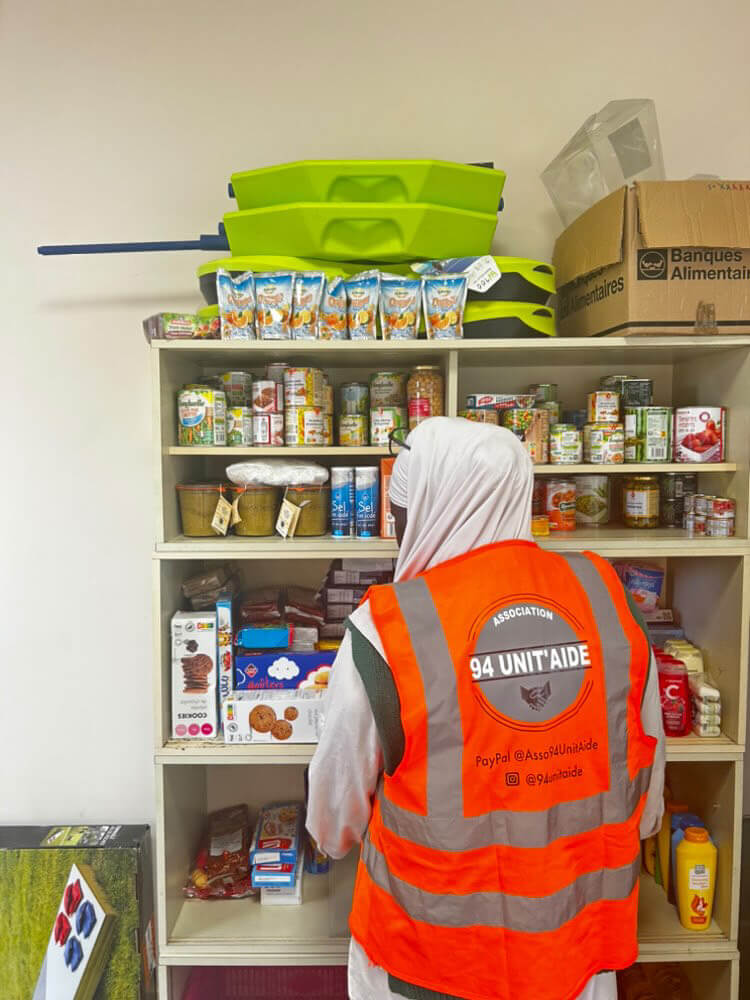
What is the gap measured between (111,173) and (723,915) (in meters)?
2.67

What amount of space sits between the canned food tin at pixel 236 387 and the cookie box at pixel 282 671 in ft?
2.18

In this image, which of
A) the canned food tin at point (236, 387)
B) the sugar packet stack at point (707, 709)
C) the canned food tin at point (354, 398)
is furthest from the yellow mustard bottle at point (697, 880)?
the canned food tin at point (236, 387)

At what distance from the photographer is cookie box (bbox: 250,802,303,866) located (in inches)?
82.0

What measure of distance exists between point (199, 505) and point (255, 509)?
0.47 ft

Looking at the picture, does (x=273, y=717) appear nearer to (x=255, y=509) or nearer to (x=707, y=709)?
(x=255, y=509)

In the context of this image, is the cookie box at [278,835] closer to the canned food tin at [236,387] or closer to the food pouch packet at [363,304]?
the canned food tin at [236,387]

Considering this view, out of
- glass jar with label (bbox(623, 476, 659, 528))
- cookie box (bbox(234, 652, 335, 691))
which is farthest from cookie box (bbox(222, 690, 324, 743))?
glass jar with label (bbox(623, 476, 659, 528))

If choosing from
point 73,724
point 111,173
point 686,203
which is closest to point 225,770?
point 73,724

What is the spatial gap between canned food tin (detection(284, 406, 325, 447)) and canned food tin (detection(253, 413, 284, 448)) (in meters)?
0.03

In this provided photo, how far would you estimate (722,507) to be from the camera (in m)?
1.91

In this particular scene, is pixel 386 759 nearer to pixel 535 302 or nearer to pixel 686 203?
pixel 535 302

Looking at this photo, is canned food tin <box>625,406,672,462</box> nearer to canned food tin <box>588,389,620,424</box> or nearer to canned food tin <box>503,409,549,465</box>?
canned food tin <box>588,389,620,424</box>

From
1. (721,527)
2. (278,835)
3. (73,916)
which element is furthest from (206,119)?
(73,916)

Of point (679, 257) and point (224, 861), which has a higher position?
point (679, 257)
